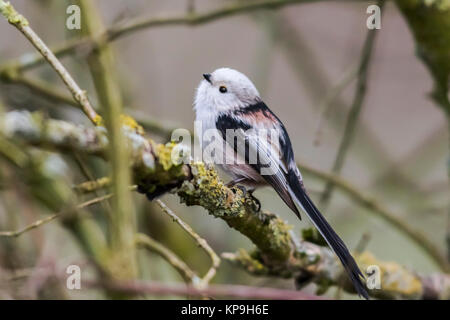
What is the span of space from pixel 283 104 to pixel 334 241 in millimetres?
2835

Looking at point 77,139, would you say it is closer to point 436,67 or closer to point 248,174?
point 248,174

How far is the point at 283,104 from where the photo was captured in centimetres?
480

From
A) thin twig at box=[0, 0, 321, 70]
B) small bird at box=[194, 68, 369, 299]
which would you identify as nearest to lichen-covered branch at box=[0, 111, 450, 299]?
small bird at box=[194, 68, 369, 299]

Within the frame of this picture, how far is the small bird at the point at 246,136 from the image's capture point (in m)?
2.26

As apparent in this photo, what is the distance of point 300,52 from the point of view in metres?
4.02

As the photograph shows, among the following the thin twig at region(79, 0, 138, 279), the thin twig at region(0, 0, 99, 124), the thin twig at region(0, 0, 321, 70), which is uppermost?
the thin twig at region(0, 0, 321, 70)

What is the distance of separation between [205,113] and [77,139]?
1.12 meters

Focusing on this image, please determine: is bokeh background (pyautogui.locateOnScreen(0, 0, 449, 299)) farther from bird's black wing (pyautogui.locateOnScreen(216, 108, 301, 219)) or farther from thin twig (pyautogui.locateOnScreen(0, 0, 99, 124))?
thin twig (pyautogui.locateOnScreen(0, 0, 99, 124))

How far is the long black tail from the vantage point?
207cm

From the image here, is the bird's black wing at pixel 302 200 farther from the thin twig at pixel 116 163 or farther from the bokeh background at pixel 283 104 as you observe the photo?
the thin twig at pixel 116 163

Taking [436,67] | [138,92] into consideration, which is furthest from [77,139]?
[138,92]

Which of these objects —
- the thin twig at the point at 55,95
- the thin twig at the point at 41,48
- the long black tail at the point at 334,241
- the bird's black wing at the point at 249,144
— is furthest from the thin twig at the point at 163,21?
the long black tail at the point at 334,241

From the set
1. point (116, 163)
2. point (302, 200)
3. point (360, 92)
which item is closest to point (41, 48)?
point (116, 163)

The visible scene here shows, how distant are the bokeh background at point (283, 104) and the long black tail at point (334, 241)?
0.53 meters
